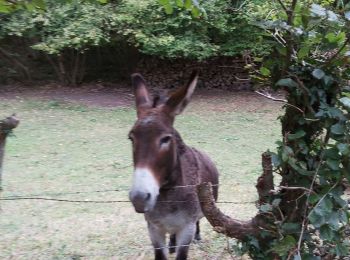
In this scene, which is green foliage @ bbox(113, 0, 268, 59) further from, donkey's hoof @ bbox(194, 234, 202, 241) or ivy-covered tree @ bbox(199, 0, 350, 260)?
ivy-covered tree @ bbox(199, 0, 350, 260)

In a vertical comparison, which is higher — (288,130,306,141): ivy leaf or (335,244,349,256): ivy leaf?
(288,130,306,141): ivy leaf

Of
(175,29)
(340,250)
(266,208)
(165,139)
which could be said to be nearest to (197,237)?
(165,139)

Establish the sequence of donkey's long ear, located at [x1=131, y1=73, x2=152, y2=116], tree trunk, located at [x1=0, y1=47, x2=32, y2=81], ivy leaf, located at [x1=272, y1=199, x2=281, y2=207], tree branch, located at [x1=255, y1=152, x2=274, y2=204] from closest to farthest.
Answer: ivy leaf, located at [x1=272, y1=199, x2=281, y2=207]
tree branch, located at [x1=255, y1=152, x2=274, y2=204]
donkey's long ear, located at [x1=131, y1=73, x2=152, y2=116]
tree trunk, located at [x1=0, y1=47, x2=32, y2=81]

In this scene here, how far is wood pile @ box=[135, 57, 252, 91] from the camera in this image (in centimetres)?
1775

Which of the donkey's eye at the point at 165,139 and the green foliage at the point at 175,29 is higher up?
the donkey's eye at the point at 165,139

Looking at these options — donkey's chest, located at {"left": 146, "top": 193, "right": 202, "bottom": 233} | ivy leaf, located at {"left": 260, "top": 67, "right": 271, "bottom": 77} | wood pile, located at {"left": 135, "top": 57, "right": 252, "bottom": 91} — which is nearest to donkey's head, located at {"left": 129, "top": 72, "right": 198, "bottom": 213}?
donkey's chest, located at {"left": 146, "top": 193, "right": 202, "bottom": 233}

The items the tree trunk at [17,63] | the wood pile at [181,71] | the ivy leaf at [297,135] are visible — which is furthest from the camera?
the tree trunk at [17,63]

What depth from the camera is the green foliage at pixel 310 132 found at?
2580mm

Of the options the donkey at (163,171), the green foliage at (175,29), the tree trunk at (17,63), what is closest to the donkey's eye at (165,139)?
the donkey at (163,171)

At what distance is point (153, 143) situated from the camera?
331 cm

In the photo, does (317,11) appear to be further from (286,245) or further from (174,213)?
(174,213)

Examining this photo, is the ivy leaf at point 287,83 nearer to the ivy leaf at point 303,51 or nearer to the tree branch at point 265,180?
the ivy leaf at point 303,51

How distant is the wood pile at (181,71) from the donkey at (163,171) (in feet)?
44.2

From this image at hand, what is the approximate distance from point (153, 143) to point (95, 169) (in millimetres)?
5904
